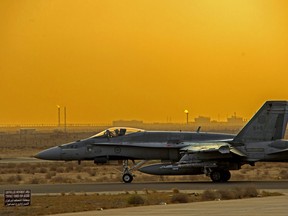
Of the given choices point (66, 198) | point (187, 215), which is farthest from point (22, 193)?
point (187, 215)

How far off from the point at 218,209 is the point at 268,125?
17.8 m

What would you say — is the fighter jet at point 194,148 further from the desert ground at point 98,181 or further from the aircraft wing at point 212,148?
the desert ground at point 98,181

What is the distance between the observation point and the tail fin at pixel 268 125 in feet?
161

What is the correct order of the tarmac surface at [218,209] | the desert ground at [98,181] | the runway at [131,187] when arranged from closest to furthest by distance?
the tarmac surface at [218,209], the desert ground at [98,181], the runway at [131,187]

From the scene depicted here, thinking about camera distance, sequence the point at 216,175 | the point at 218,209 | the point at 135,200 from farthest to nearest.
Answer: the point at 216,175
the point at 135,200
the point at 218,209

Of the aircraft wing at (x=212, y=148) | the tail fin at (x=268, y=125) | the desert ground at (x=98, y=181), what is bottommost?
the desert ground at (x=98, y=181)

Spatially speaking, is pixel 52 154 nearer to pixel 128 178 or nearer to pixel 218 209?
pixel 128 178

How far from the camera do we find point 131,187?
46031 mm

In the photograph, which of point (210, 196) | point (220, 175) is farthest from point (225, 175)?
point (210, 196)

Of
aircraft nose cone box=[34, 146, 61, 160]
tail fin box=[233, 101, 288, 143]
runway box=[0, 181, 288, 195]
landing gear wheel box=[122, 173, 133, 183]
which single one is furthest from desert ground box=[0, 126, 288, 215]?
tail fin box=[233, 101, 288, 143]

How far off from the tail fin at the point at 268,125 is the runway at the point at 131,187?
91.4 inches

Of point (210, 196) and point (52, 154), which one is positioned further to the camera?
point (52, 154)

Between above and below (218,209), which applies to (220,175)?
above

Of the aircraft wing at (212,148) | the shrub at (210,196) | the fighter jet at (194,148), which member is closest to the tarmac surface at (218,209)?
the shrub at (210,196)
